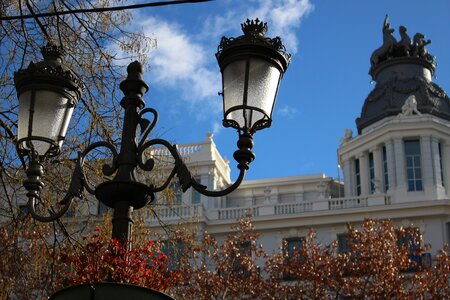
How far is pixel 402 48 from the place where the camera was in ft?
162

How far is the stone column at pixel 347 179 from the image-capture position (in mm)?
44844

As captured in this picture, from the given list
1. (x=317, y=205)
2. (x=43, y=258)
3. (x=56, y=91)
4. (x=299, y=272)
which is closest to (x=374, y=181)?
(x=317, y=205)

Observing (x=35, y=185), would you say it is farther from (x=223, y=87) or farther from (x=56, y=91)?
(x=223, y=87)

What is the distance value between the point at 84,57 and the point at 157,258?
5.71 metres

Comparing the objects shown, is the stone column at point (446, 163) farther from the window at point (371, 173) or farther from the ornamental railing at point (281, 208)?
the window at point (371, 173)

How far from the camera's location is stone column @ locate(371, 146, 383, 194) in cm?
4259

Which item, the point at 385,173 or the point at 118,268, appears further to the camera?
the point at 385,173

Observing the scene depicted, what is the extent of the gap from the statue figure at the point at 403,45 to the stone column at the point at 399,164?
315 inches

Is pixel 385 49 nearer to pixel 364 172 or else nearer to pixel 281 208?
pixel 364 172

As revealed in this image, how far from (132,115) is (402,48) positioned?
141 feet

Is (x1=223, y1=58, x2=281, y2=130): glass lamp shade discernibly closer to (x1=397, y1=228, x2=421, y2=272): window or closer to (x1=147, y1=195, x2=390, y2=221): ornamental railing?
(x1=397, y1=228, x2=421, y2=272): window

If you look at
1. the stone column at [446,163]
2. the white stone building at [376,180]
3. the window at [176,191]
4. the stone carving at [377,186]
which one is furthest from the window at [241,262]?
the stone column at [446,163]

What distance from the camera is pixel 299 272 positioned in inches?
1266

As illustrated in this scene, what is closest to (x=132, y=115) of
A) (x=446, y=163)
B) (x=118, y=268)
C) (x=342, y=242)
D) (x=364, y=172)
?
(x=118, y=268)
